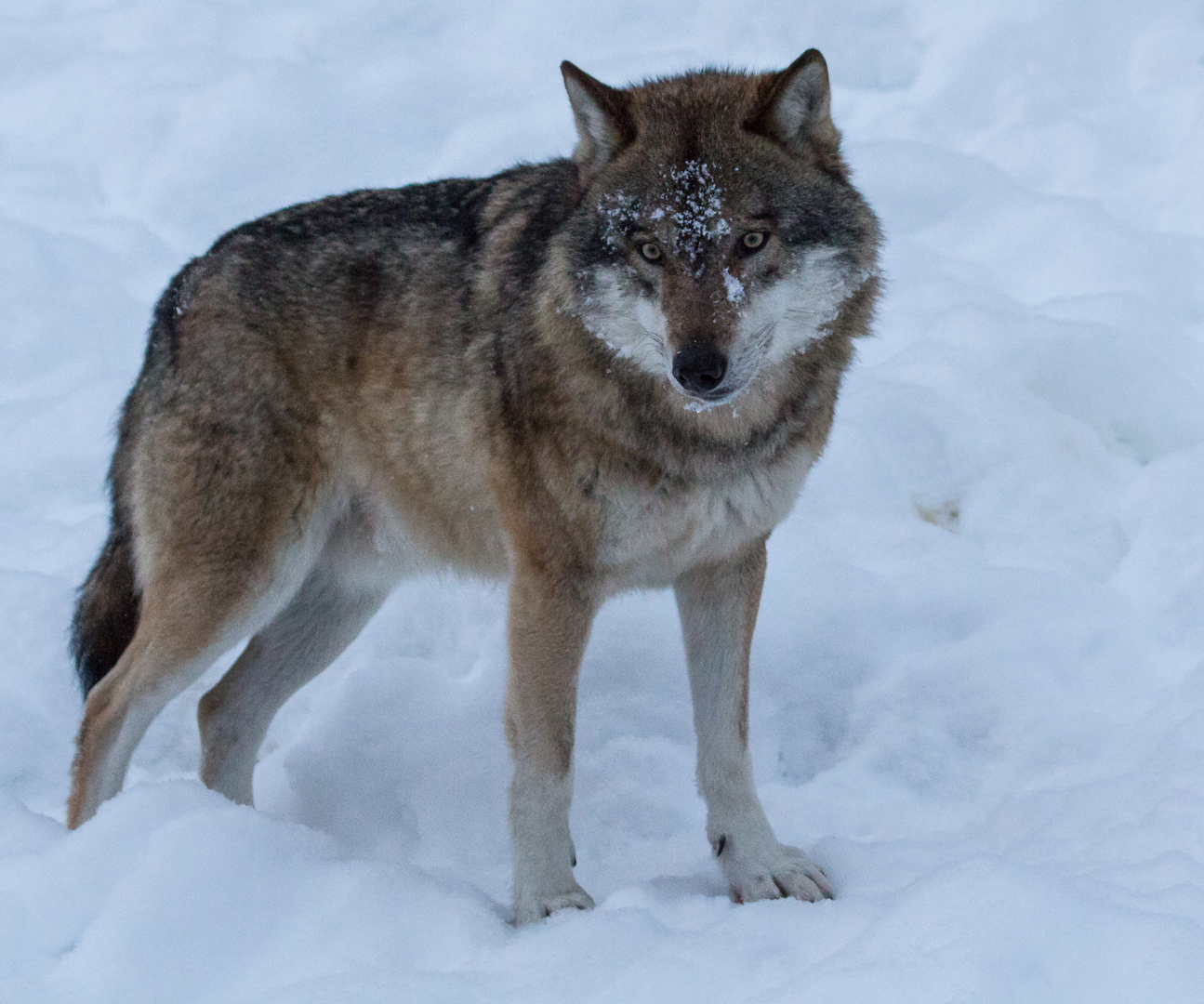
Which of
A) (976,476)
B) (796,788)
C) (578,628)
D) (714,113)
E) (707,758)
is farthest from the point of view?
(976,476)

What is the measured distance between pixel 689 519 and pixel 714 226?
74 cm

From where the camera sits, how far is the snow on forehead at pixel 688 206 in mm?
2969

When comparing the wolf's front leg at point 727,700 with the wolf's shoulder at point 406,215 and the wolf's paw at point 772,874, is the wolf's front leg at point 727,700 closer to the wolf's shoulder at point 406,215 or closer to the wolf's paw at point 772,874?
the wolf's paw at point 772,874

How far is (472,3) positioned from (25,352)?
12.7 ft

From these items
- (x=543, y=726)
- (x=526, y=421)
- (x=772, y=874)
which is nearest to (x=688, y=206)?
(x=526, y=421)

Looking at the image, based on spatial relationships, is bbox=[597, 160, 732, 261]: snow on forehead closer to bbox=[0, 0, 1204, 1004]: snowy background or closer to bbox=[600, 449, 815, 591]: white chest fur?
bbox=[600, 449, 815, 591]: white chest fur

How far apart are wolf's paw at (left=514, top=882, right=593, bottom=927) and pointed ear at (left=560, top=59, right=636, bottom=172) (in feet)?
6.15

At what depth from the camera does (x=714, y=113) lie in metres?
3.13

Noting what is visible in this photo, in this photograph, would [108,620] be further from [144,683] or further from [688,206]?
[688,206]

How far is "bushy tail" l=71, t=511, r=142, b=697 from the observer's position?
157 inches

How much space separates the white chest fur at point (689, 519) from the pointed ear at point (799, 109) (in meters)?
A: 0.80

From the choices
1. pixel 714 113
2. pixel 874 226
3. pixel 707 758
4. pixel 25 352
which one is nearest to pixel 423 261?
pixel 714 113

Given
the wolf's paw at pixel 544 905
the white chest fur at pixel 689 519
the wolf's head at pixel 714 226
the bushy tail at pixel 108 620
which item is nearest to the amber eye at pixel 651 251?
the wolf's head at pixel 714 226

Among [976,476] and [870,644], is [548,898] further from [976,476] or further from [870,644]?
[976,476]
